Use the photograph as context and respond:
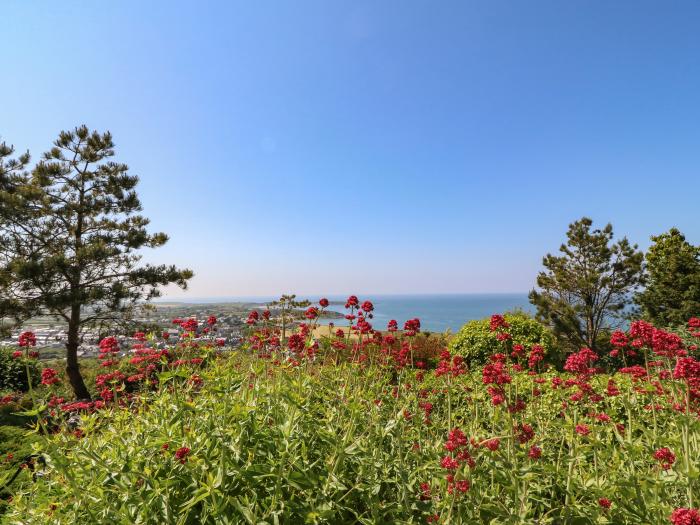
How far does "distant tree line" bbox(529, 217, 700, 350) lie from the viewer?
1614 cm

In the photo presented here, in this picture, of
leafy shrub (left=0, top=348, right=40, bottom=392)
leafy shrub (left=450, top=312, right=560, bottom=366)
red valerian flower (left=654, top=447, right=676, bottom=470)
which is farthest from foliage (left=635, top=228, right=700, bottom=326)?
leafy shrub (left=0, top=348, right=40, bottom=392)

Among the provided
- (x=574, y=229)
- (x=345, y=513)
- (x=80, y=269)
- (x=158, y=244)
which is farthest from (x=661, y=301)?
(x=80, y=269)

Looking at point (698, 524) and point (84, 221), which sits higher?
point (84, 221)

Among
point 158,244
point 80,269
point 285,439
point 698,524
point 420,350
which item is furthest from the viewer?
point 158,244

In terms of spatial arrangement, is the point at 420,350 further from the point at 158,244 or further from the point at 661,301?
the point at 661,301

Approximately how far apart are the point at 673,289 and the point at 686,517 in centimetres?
1956

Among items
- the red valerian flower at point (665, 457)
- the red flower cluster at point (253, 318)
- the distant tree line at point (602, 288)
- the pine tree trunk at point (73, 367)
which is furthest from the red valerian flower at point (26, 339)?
the distant tree line at point (602, 288)

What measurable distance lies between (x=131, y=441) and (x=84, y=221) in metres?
13.4

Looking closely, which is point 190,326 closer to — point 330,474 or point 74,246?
point 330,474

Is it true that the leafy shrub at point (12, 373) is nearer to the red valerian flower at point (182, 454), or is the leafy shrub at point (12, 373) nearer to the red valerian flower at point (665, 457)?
the red valerian flower at point (182, 454)

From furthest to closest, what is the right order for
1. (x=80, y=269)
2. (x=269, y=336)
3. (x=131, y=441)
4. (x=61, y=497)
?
1. (x=80, y=269)
2. (x=269, y=336)
3. (x=131, y=441)
4. (x=61, y=497)

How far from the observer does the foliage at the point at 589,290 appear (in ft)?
54.1

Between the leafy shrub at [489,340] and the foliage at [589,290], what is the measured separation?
21.7ft

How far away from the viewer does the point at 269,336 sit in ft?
16.8
